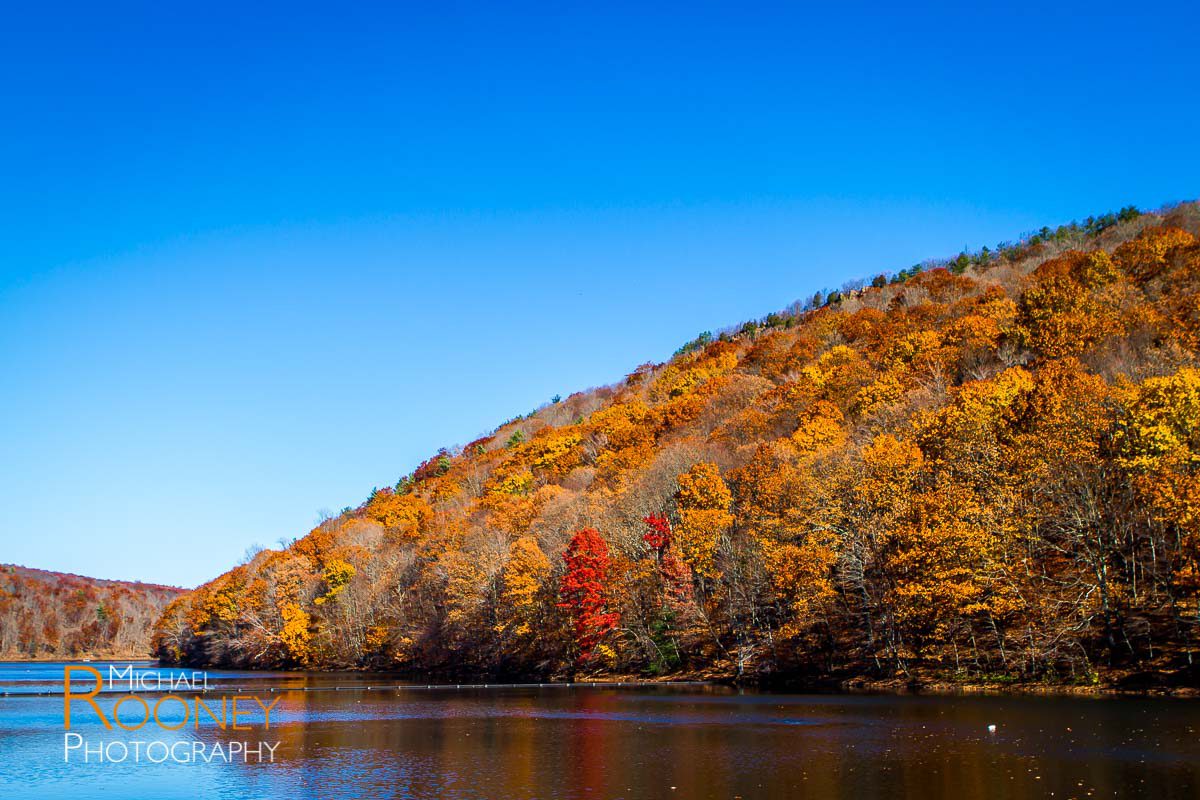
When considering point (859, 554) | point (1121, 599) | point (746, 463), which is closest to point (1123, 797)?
point (1121, 599)

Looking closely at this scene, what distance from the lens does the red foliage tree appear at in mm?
79312

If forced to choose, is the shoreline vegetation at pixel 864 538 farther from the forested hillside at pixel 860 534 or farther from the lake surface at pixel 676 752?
the lake surface at pixel 676 752

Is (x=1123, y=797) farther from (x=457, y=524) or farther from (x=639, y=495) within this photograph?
(x=457, y=524)

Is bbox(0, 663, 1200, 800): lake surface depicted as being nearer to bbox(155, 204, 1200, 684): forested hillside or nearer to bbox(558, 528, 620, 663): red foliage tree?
bbox(155, 204, 1200, 684): forested hillside

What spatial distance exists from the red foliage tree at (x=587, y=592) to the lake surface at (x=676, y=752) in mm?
22919

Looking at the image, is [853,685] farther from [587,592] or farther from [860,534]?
[587,592]

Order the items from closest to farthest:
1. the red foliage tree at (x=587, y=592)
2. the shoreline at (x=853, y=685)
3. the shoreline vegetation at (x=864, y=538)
Answer: the shoreline at (x=853, y=685)
the shoreline vegetation at (x=864, y=538)
the red foliage tree at (x=587, y=592)

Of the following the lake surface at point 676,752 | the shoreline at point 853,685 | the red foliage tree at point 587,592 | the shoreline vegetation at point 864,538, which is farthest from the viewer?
the red foliage tree at point 587,592

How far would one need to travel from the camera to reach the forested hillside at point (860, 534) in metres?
54.1

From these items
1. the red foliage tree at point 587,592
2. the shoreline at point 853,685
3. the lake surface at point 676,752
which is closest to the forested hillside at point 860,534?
the red foliage tree at point 587,592

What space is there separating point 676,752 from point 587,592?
147ft

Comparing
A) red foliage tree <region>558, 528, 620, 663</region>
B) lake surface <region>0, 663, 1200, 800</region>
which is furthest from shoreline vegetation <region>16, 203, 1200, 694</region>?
lake surface <region>0, 663, 1200, 800</region>

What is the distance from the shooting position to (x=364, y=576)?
124m

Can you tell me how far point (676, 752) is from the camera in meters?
35.2
